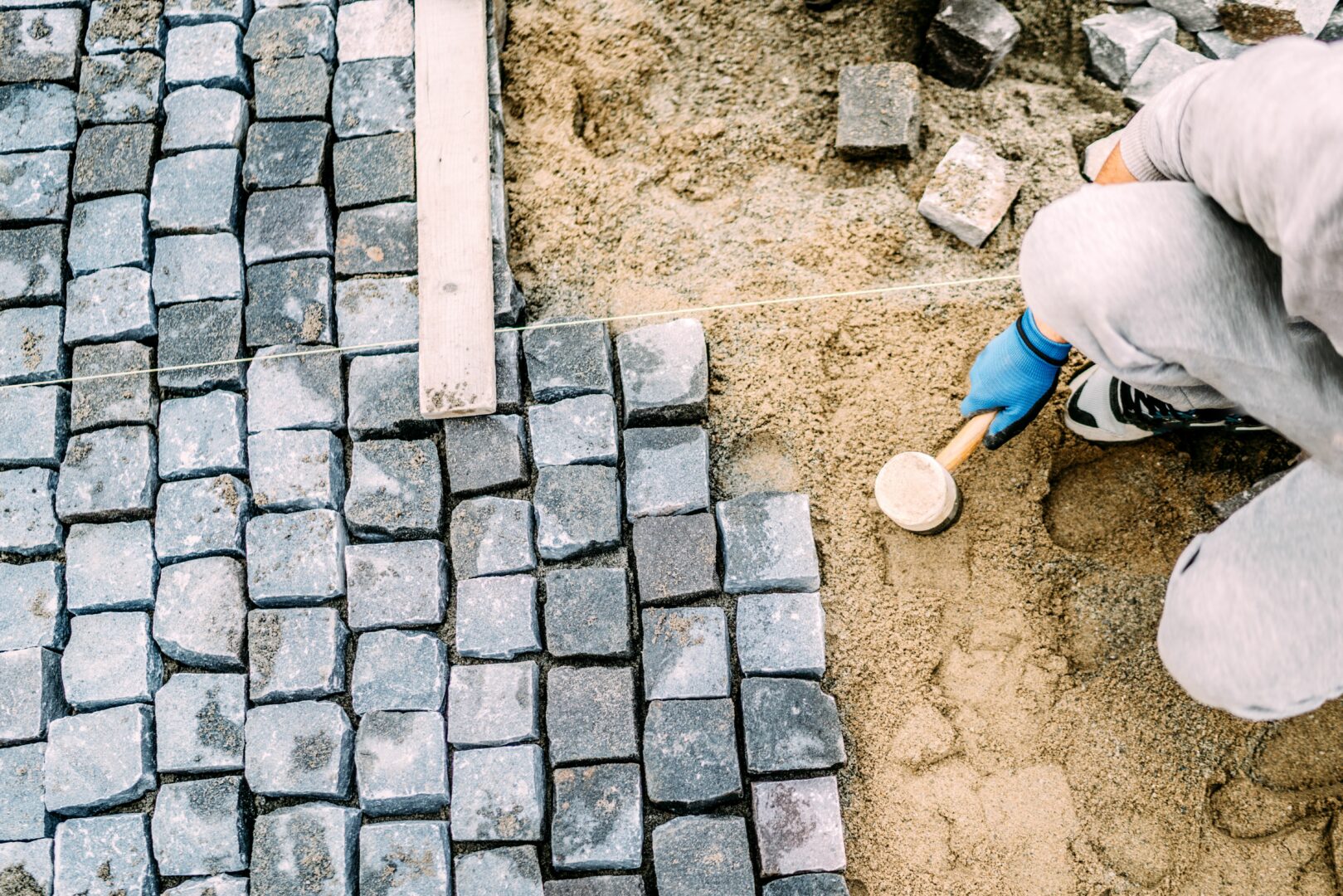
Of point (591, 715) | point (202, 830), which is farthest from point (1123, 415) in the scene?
point (202, 830)

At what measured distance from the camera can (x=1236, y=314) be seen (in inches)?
65.1

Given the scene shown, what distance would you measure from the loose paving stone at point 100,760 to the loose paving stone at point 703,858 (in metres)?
1.30

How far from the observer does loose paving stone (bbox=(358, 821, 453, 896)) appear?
7.80 feet

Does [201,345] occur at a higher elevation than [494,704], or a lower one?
higher

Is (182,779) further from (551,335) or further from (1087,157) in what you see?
(1087,157)

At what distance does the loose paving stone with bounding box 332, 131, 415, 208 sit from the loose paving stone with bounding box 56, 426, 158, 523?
0.85 m

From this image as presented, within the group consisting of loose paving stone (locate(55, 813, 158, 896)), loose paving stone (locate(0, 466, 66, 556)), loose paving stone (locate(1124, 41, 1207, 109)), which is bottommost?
loose paving stone (locate(55, 813, 158, 896))

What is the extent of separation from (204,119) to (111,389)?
81 centimetres

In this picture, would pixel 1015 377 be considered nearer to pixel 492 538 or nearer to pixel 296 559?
pixel 492 538

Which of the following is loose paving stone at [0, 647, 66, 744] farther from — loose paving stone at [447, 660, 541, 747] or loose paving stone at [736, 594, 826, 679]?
loose paving stone at [736, 594, 826, 679]

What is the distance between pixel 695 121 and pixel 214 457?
63.4 inches

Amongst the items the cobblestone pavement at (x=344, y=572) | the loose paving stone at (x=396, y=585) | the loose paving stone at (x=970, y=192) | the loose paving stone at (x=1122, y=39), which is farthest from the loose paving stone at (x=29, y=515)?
the loose paving stone at (x=1122, y=39)

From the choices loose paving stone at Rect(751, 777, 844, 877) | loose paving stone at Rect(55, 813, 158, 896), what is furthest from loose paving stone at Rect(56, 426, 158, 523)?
loose paving stone at Rect(751, 777, 844, 877)

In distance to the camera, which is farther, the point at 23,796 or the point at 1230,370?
the point at 23,796
